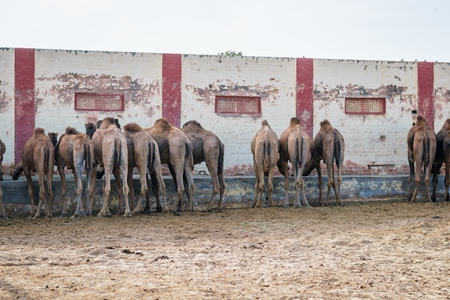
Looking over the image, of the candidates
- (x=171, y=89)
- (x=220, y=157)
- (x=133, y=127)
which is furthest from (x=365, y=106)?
(x=133, y=127)

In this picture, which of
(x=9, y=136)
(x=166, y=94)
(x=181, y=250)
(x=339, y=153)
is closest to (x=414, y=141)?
(x=339, y=153)

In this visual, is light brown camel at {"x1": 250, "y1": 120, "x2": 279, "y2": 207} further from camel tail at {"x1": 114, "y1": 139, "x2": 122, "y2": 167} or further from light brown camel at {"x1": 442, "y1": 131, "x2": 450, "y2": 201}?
light brown camel at {"x1": 442, "y1": 131, "x2": 450, "y2": 201}

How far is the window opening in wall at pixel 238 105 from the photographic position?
1681 cm

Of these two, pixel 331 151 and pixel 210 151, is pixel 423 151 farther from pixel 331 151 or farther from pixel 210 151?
pixel 210 151

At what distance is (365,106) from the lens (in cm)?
1744

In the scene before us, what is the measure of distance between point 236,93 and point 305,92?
6.27 feet

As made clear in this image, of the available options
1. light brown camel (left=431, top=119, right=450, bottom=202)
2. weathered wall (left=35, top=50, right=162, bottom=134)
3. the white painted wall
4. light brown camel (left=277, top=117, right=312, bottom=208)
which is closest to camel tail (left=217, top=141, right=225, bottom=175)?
light brown camel (left=277, top=117, right=312, bottom=208)

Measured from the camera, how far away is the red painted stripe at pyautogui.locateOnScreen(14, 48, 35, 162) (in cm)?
1571

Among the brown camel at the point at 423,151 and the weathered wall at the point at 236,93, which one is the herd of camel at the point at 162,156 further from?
the weathered wall at the point at 236,93

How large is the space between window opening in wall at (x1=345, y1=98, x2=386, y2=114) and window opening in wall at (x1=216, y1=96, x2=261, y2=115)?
8.30ft

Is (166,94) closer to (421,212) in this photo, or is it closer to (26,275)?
(421,212)

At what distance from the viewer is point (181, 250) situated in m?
7.70

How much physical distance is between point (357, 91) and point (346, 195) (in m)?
3.38

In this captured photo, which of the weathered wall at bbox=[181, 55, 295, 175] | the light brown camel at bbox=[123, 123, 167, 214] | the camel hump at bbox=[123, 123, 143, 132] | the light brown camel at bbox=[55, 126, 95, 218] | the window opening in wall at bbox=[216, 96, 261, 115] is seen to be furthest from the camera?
the window opening in wall at bbox=[216, 96, 261, 115]
